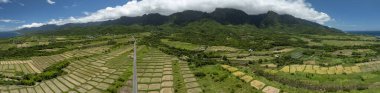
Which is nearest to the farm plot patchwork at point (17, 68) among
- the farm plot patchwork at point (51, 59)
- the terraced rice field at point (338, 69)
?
the farm plot patchwork at point (51, 59)

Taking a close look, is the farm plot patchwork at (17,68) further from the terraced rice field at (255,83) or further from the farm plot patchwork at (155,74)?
the terraced rice field at (255,83)

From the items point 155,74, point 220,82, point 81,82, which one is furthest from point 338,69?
point 81,82

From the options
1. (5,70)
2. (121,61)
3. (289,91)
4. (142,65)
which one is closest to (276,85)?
(289,91)

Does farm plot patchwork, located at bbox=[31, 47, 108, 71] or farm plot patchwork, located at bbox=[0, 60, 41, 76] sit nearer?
farm plot patchwork, located at bbox=[0, 60, 41, 76]

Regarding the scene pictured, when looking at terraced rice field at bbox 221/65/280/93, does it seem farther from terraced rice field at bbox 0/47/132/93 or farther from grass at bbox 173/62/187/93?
terraced rice field at bbox 0/47/132/93

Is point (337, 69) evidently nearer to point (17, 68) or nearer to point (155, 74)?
point (155, 74)

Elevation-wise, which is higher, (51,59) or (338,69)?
(338,69)

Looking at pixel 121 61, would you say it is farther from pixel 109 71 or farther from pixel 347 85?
pixel 347 85

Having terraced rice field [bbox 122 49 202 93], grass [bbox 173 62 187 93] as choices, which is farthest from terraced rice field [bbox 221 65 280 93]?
grass [bbox 173 62 187 93]
